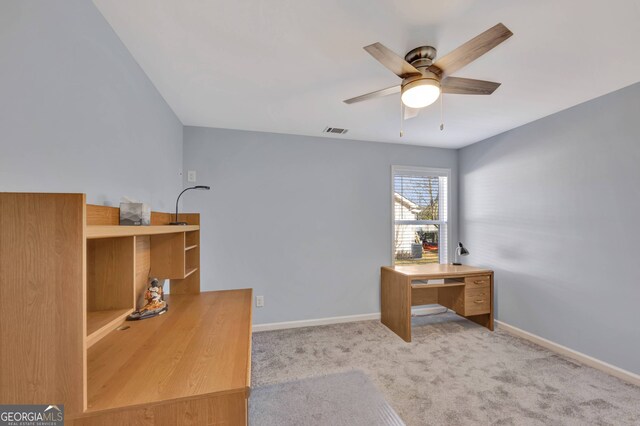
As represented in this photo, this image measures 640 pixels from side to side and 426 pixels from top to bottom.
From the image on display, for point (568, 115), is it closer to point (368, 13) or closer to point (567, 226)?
point (567, 226)

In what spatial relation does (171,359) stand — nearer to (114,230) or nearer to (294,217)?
(114,230)

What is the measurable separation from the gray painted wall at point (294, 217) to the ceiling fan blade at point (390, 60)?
1.93 m

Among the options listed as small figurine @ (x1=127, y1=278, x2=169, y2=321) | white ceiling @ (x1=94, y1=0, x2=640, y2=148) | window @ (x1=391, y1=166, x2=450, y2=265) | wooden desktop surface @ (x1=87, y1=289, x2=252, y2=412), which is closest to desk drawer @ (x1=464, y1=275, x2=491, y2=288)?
window @ (x1=391, y1=166, x2=450, y2=265)

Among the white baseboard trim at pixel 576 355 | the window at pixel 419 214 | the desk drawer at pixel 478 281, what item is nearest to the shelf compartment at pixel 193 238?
the window at pixel 419 214

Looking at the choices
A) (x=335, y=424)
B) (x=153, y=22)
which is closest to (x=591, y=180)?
(x=335, y=424)

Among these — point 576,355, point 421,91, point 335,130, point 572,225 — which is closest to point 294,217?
point 335,130

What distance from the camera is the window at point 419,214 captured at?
3773mm

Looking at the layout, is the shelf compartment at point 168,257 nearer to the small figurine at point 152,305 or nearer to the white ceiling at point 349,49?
the small figurine at point 152,305

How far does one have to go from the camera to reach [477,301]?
315cm

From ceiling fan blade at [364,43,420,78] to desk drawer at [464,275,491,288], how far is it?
8.35ft

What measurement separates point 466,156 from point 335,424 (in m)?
3.62

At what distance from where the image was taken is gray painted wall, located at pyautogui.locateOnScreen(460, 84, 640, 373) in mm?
2174

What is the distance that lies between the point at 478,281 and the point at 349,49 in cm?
290

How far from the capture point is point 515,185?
3.10 m
